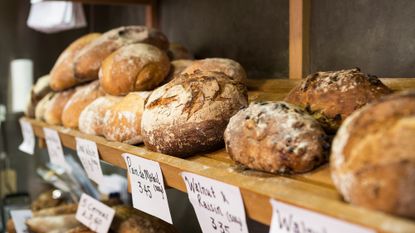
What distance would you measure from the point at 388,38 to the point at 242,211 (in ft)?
2.11

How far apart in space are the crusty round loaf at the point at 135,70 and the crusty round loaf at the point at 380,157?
36.0 inches

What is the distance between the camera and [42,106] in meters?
2.14

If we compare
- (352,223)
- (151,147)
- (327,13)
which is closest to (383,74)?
(327,13)

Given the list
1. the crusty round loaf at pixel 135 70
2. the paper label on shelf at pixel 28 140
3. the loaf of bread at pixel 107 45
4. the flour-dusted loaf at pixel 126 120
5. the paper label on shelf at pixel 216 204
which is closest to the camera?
the paper label on shelf at pixel 216 204

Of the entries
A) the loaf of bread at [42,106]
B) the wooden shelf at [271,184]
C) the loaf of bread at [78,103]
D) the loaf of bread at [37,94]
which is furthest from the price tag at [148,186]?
the loaf of bread at [37,94]

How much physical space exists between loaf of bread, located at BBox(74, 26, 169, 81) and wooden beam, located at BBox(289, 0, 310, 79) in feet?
1.88

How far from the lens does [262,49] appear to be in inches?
63.1

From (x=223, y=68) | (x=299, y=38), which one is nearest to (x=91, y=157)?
(x=223, y=68)

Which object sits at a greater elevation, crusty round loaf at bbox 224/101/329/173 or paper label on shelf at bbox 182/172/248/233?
crusty round loaf at bbox 224/101/329/173

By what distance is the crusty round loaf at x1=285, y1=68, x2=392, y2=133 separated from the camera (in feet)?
2.97

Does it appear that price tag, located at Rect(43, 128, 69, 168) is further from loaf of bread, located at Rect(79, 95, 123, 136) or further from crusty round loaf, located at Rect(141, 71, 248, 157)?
crusty round loaf, located at Rect(141, 71, 248, 157)

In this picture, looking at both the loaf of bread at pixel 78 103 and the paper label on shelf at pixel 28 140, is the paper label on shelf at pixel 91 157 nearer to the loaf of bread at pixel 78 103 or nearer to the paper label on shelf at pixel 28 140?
the loaf of bread at pixel 78 103

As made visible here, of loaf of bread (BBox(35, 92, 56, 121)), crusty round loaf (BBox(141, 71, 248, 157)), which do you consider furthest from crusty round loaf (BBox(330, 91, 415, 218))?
loaf of bread (BBox(35, 92, 56, 121))

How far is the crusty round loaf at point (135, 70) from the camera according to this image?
1485 millimetres
